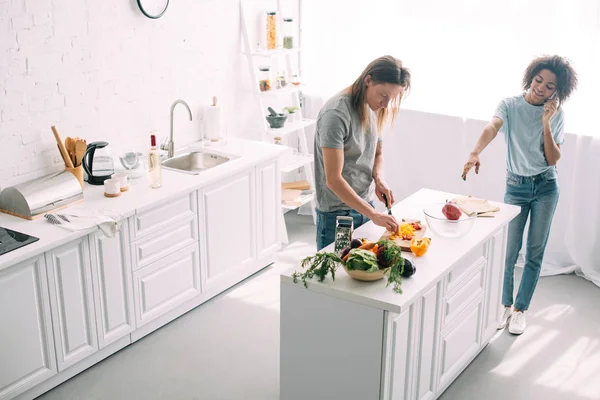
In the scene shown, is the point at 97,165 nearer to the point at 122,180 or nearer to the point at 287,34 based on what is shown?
the point at 122,180

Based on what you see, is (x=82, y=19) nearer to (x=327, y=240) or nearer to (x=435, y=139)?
(x=327, y=240)

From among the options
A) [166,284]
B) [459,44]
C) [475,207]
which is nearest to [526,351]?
[475,207]

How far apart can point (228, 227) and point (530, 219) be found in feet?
5.90

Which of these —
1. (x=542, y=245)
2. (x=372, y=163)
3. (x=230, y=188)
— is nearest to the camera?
(x=372, y=163)

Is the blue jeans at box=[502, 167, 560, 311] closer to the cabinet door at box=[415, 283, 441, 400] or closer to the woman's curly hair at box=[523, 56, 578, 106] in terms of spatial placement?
the woman's curly hair at box=[523, 56, 578, 106]

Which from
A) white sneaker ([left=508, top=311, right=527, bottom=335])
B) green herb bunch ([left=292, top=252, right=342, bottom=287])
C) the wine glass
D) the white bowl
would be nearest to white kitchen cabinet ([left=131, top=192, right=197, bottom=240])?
the wine glass

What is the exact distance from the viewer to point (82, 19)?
409 cm

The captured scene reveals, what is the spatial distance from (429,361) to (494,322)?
0.85m

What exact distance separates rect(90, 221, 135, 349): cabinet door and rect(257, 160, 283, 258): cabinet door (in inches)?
46.1

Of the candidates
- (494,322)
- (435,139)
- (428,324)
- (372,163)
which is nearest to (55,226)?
(372,163)

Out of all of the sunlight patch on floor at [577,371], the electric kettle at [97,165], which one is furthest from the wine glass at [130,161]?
the sunlight patch on floor at [577,371]

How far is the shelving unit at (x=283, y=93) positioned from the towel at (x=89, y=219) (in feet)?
5.70

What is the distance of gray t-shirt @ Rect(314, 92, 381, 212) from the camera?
3.28 meters

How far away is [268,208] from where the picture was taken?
497cm
